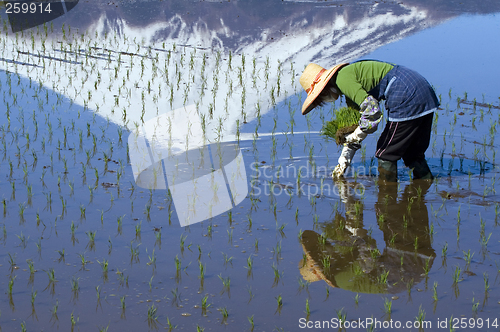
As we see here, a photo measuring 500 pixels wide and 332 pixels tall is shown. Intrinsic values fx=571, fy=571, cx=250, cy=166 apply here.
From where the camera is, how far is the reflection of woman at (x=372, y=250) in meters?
2.84

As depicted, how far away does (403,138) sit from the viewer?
4.07 meters

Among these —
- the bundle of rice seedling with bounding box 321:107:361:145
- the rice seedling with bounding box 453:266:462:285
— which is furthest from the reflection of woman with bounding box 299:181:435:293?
the bundle of rice seedling with bounding box 321:107:361:145

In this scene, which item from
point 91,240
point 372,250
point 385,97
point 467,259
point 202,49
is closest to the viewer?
point 467,259

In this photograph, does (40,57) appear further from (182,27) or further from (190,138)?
(190,138)

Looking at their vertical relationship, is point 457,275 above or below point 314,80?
below

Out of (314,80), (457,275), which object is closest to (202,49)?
(314,80)

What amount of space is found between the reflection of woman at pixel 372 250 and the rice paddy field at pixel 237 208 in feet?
0.04

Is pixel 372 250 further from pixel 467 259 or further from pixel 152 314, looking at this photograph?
pixel 152 314

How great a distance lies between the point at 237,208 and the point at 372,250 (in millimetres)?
1039

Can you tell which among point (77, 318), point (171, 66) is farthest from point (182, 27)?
point (77, 318)

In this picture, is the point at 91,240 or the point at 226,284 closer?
the point at 226,284

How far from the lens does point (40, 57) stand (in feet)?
26.5

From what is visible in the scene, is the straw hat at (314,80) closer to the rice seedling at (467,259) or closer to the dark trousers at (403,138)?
the dark trousers at (403,138)

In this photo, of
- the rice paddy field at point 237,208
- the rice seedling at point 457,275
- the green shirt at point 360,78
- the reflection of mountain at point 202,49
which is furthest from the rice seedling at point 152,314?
the reflection of mountain at point 202,49
